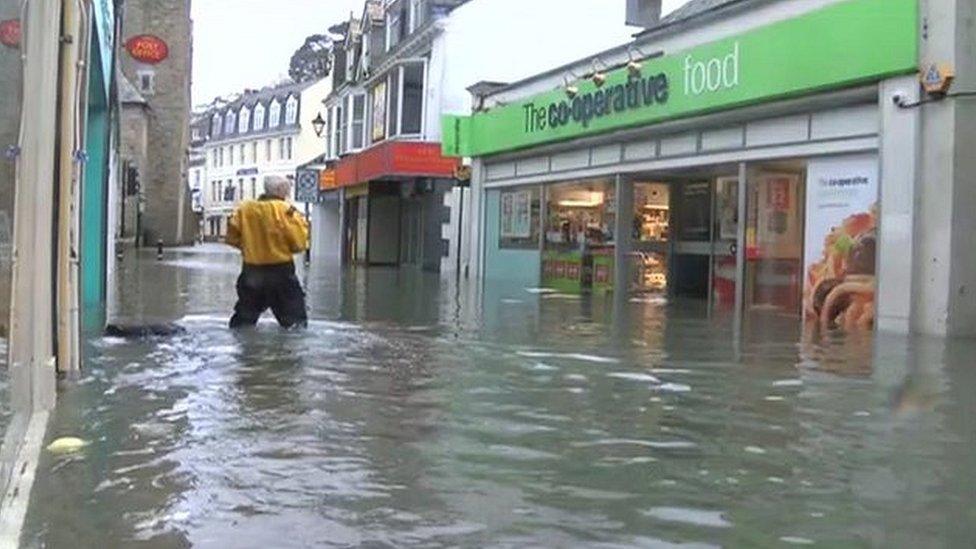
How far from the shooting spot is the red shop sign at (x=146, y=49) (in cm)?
1447

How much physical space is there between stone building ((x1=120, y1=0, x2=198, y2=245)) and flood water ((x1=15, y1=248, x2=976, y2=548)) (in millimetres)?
48544

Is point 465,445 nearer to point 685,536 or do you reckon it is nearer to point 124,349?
point 685,536

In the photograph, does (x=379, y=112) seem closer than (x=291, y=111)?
Yes

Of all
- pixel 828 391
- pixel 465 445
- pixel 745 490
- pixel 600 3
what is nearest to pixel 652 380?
pixel 828 391

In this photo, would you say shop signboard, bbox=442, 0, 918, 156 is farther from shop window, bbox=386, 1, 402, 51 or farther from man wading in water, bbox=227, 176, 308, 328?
shop window, bbox=386, 1, 402, 51

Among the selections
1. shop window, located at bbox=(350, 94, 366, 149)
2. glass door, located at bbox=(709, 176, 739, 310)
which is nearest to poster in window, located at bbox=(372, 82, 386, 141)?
shop window, located at bbox=(350, 94, 366, 149)

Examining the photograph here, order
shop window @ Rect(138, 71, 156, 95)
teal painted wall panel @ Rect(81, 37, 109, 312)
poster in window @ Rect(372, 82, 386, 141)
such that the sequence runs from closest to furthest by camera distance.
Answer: teal painted wall panel @ Rect(81, 37, 109, 312) < poster in window @ Rect(372, 82, 386, 141) < shop window @ Rect(138, 71, 156, 95)

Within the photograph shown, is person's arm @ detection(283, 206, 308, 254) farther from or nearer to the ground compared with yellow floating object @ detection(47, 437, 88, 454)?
farther from the ground

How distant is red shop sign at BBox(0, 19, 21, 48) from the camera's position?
17.3 feet

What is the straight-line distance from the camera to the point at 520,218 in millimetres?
23797

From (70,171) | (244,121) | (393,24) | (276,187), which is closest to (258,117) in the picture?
(244,121)

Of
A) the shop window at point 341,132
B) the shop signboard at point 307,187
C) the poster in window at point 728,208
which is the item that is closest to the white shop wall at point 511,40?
the shop signboard at point 307,187

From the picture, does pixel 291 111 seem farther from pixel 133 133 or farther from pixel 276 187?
pixel 276 187

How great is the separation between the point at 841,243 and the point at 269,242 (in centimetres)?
683
